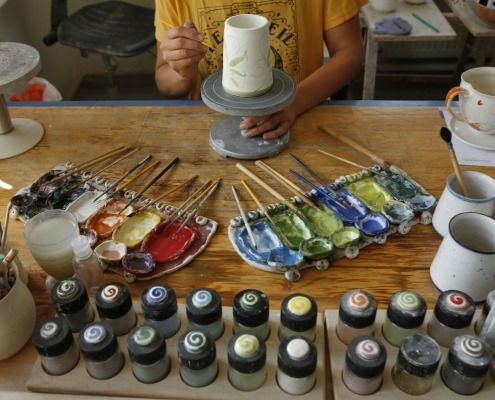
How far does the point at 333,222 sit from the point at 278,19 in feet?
2.24

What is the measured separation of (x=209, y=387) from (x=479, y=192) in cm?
59

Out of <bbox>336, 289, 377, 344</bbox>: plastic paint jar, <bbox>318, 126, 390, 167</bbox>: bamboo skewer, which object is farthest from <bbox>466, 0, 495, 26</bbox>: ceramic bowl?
<bbox>336, 289, 377, 344</bbox>: plastic paint jar

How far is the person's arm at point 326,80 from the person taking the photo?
3.97 feet

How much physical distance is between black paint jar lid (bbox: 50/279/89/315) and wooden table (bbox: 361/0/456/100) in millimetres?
1991

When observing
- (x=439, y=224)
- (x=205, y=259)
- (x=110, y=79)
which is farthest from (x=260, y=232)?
(x=110, y=79)

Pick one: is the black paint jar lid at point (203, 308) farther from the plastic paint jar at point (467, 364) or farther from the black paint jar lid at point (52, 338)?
the plastic paint jar at point (467, 364)

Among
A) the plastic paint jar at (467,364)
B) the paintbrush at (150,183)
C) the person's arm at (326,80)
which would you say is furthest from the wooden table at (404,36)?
the plastic paint jar at (467,364)

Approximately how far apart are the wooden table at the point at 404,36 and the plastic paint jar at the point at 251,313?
1908 millimetres

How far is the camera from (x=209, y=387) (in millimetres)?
710

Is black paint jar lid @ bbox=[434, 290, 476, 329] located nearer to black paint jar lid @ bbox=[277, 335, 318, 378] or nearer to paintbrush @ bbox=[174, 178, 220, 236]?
black paint jar lid @ bbox=[277, 335, 318, 378]

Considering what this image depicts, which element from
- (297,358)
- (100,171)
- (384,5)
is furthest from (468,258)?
(384,5)

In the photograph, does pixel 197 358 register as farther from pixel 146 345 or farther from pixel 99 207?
pixel 99 207

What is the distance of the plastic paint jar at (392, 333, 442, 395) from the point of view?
0.66m

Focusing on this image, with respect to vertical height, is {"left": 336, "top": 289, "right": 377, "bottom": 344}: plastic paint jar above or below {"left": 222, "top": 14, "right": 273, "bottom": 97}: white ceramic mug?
below
